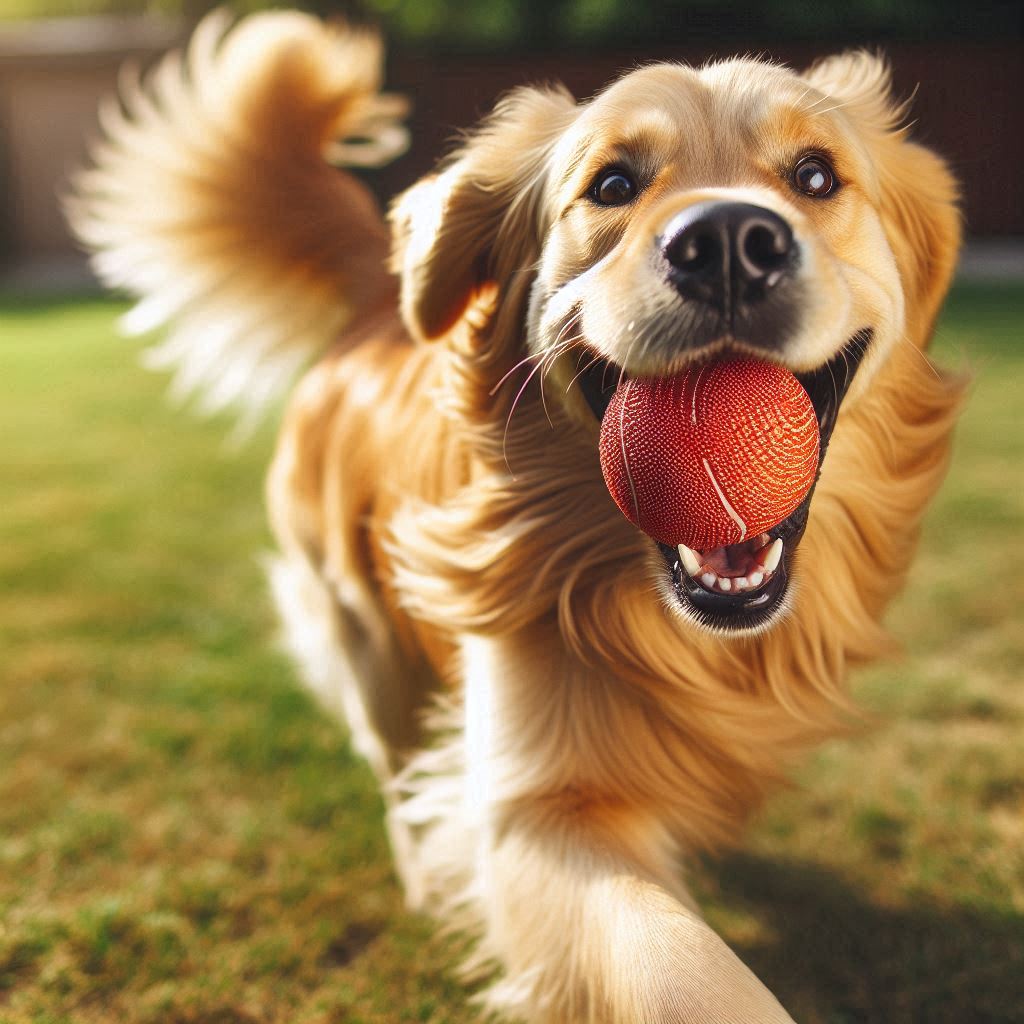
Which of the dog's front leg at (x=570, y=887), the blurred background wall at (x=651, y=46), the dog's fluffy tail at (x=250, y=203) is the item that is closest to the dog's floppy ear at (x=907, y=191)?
the dog's front leg at (x=570, y=887)

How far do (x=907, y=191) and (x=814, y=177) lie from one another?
389 mm

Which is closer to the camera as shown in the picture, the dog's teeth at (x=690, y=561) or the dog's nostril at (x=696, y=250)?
the dog's nostril at (x=696, y=250)

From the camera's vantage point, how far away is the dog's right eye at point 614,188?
2.08 m

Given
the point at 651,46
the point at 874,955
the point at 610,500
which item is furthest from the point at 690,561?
the point at 651,46

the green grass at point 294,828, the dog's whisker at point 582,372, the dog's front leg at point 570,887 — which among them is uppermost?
the dog's whisker at point 582,372

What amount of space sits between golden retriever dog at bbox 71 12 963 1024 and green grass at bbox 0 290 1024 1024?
1.00 ft

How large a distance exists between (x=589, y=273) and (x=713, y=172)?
0.28 metres

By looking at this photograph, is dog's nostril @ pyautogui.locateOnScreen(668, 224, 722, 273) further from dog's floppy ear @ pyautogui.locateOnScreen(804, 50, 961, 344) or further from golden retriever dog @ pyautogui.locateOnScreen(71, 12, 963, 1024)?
dog's floppy ear @ pyautogui.locateOnScreen(804, 50, 961, 344)

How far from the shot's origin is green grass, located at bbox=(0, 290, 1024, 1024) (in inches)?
95.1

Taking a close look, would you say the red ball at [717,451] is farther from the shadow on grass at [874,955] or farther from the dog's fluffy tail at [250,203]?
the dog's fluffy tail at [250,203]

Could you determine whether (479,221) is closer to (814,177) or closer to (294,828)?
(814,177)

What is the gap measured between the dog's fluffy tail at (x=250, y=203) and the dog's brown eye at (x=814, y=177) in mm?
1606

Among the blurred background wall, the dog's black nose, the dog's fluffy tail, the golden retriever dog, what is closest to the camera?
the dog's black nose

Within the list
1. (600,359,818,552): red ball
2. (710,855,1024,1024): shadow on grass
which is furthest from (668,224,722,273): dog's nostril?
(710,855,1024,1024): shadow on grass
